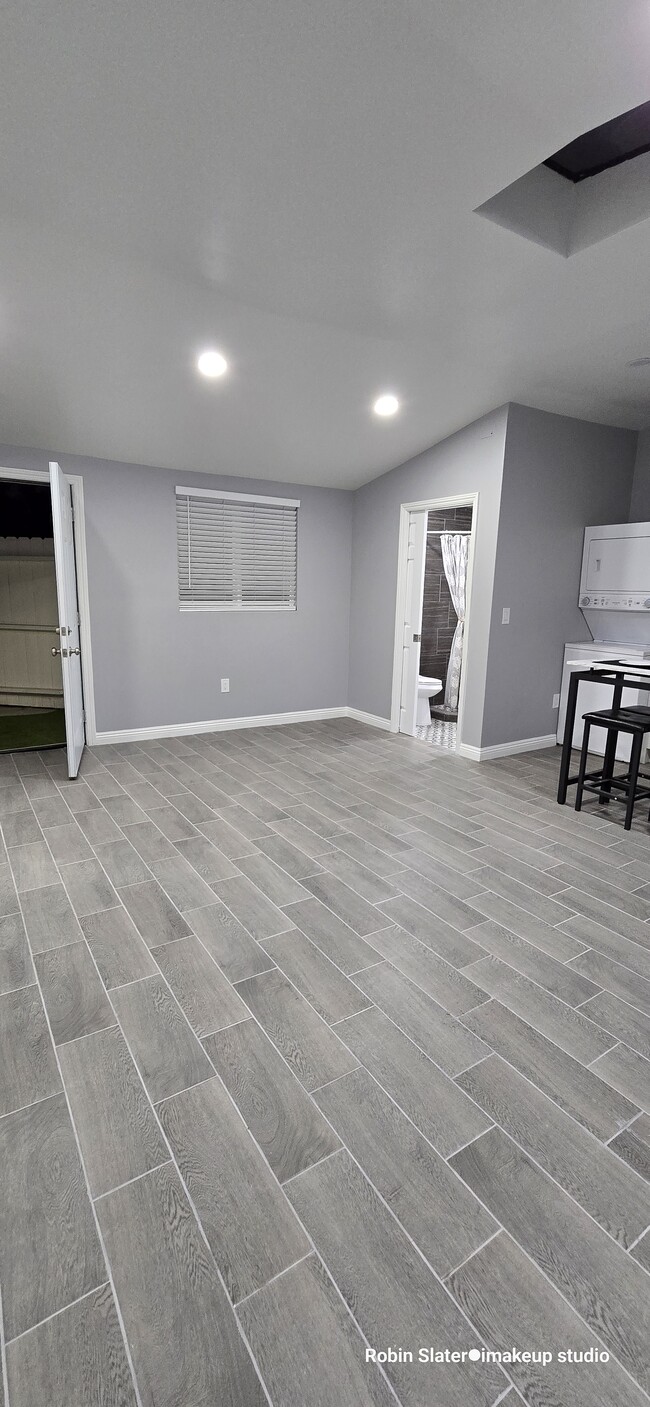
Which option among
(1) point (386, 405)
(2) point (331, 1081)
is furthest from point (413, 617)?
(2) point (331, 1081)

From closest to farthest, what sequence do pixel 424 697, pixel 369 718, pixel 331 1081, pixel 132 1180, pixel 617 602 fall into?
pixel 132 1180 → pixel 331 1081 → pixel 617 602 → pixel 424 697 → pixel 369 718

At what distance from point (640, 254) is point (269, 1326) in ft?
12.2

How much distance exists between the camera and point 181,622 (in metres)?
5.12

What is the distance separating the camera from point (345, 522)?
5.91 m

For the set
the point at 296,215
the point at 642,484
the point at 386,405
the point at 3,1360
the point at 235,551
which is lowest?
→ the point at 3,1360

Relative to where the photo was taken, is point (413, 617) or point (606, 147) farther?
point (413, 617)

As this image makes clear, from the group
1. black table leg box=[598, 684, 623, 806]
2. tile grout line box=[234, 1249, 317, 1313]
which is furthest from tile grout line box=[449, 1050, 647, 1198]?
black table leg box=[598, 684, 623, 806]

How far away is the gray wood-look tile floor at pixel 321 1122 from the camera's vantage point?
3.57ft

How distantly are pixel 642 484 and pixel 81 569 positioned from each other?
457 centimetres

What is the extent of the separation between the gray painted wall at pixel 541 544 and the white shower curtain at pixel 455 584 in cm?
135

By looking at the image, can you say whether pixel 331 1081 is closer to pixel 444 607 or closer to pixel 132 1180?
pixel 132 1180

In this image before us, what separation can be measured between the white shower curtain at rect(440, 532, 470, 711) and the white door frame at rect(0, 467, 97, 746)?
3.47m

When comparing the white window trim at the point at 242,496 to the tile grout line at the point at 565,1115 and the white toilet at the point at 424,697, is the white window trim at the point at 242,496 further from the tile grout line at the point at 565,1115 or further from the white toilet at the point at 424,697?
the tile grout line at the point at 565,1115

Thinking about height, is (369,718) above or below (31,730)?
above
